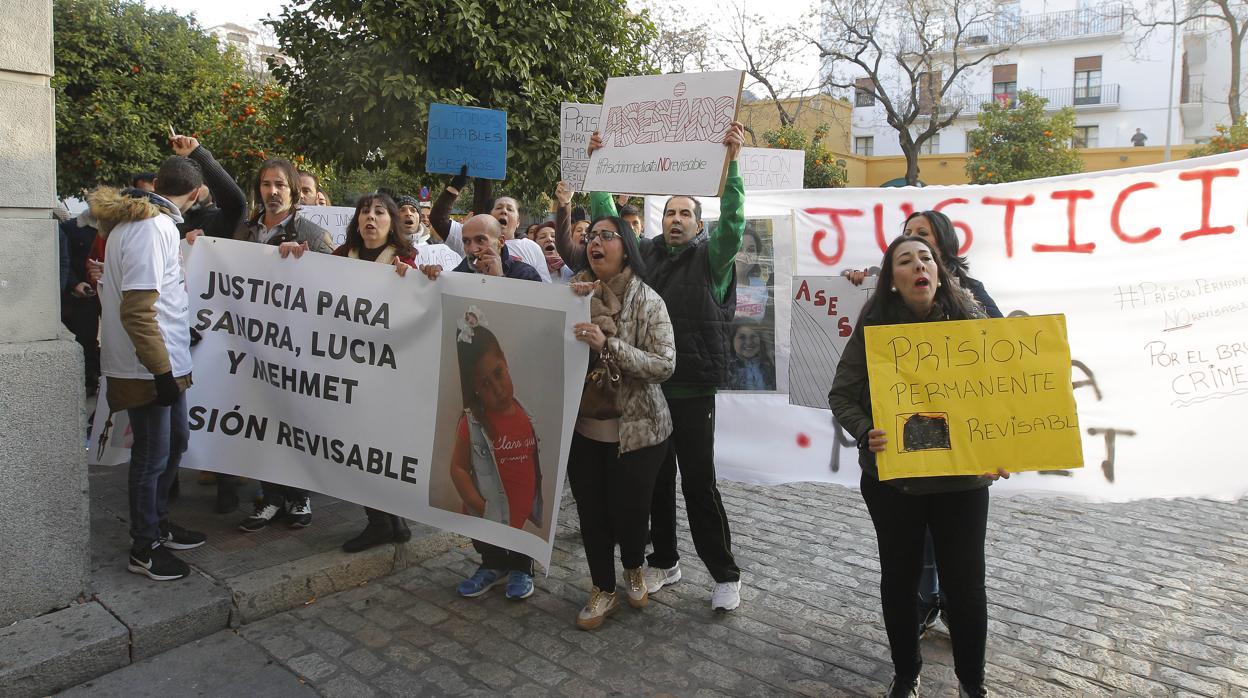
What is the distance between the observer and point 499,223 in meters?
5.19

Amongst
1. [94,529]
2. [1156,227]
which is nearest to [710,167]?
[1156,227]

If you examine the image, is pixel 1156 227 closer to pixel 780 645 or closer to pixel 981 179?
pixel 780 645

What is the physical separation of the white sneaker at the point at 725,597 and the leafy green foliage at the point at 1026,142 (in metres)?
23.7

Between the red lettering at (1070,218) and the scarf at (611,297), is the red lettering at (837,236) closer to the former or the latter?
the red lettering at (1070,218)

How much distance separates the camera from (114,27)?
13.5 metres

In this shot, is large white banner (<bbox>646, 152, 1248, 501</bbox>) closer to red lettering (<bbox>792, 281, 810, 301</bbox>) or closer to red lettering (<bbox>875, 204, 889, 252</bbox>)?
red lettering (<bbox>875, 204, 889, 252</bbox>)

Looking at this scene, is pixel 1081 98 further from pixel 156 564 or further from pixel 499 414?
pixel 156 564

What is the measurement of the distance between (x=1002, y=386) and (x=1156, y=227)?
213 centimetres

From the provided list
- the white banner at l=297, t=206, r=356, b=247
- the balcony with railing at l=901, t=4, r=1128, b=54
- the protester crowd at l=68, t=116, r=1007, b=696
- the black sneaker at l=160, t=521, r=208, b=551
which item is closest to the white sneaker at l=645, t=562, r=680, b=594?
the protester crowd at l=68, t=116, r=1007, b=696

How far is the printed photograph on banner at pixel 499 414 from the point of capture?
3.68 meters

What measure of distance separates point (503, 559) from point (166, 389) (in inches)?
67.4

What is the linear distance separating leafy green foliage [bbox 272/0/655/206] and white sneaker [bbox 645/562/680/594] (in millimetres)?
4574

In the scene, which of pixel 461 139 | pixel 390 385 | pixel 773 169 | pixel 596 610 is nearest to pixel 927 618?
pixel 596 610

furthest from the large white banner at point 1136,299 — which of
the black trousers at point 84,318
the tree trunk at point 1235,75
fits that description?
the tree trunk at point 1235,75
